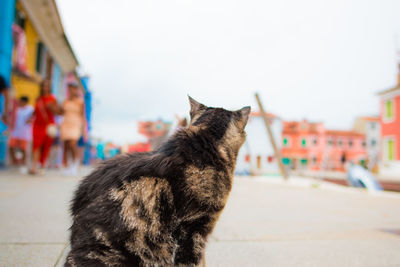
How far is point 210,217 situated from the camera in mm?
1475

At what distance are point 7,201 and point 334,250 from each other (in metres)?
3.48

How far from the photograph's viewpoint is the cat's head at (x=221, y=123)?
67.3 inches

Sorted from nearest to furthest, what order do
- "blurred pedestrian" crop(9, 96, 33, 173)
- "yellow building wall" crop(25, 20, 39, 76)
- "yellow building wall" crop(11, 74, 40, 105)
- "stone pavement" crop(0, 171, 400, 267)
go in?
"stone pavement" crop(0, 171, 400, 267) < "blurred pedestrian" crop(9, 96, 33, 173) < "yellow building wall" crop(11, 74, 40, 105) < "yellow building wall" crop(25, 20, 39, 76)

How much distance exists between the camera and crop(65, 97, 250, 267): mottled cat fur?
49.8 inches

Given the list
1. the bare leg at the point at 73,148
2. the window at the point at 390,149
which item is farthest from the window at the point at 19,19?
the window at the point at 390,149

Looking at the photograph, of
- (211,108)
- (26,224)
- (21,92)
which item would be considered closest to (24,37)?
(21,92)

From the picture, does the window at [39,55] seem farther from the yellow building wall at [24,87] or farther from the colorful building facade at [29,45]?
the yellow building wall at [24,87]

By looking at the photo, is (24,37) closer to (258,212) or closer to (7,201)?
(7,201)

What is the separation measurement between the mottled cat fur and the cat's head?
9cm

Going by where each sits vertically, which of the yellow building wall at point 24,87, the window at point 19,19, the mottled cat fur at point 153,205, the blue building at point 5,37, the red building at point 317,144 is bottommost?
the red building at point 317,144

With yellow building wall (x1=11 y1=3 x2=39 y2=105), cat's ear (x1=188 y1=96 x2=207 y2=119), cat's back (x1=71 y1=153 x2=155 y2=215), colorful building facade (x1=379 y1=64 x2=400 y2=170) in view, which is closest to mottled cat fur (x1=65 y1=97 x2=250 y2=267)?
cat's back (x1=71 y1=153 x2=155 y2=215)

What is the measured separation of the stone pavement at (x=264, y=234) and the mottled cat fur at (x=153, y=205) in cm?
49

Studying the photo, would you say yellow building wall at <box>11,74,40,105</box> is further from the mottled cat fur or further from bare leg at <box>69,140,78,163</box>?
the mottled cat fur

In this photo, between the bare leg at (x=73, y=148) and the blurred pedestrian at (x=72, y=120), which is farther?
the bare leg at (x=73, y=148)
